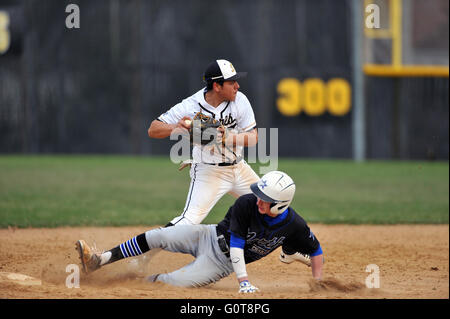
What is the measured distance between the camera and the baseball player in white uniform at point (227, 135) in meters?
5.96

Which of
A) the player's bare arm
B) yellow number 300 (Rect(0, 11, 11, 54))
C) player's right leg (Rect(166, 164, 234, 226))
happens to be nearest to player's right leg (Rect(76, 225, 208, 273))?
player's right leg (Rect(166, 164, 234, 226))

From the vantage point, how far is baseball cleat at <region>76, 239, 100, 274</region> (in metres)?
5.63

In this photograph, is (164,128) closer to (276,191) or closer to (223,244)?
(223,244)

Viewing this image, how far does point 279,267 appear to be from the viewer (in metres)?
6.90

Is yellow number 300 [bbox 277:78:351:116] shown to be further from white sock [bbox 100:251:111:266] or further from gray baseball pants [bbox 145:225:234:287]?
white sock [bbox 100:251:111:266]

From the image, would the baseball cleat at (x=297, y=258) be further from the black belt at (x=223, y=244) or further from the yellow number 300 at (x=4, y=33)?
the yellow number 300 at (x=4, y=33)

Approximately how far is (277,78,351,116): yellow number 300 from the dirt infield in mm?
8720

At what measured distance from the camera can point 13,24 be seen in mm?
18078

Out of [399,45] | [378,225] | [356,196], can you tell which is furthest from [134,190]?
[399,45]

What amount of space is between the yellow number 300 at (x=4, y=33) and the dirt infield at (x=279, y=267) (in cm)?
1052

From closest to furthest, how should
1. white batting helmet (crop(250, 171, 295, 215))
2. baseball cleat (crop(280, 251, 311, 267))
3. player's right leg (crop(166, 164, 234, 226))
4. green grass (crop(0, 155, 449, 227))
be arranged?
white batting helmet (crop(250, 171, 295, 215)) → player's right leg (crop(166, 164, 234, 226)) → baseball cleat (crop(280, 251, 311, 267)) → green grass (crop(0, 155, 449, 227))

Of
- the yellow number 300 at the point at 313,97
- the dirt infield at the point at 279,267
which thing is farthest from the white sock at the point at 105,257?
the yellow number 300 at the point at 313,97

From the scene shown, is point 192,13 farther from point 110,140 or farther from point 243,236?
point 243,236

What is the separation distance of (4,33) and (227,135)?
13859 millimetres
